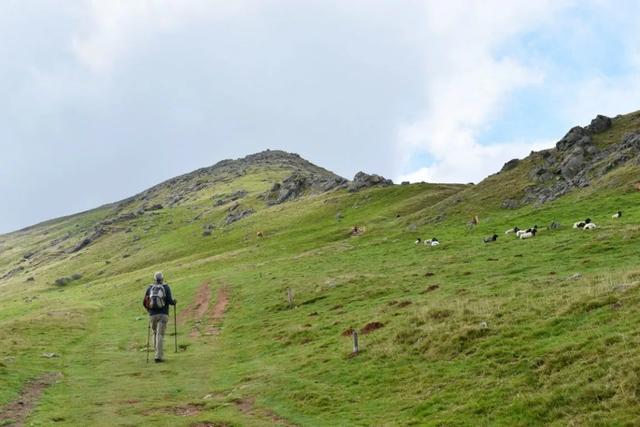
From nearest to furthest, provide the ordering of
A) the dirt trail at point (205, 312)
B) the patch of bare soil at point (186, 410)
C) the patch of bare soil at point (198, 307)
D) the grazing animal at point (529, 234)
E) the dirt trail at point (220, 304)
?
the patch of bare soil at point (186, 410), the dirt trail at point (205, 312), the dirt trail at point (220, 304), the patch of bare soil at point (198, 307), the grazing animal at point (529, 234)

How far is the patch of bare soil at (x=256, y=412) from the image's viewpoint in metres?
18.4

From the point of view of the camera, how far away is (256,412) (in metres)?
19.8

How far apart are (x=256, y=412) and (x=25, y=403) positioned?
30.2ft

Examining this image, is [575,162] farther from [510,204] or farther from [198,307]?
[198,307]

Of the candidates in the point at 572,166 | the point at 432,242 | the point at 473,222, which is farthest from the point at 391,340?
the point at 572,166

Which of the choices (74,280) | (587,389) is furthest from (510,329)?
(74,280)

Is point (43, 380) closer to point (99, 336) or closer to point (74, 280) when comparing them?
point (99, 336)

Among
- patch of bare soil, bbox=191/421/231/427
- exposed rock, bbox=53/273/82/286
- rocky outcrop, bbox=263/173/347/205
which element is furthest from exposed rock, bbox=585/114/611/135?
exposed rock, bbox=53/273/82/286

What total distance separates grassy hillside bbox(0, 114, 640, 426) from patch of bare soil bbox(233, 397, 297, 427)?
13 cm

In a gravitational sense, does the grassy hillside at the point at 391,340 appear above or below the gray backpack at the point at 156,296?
below

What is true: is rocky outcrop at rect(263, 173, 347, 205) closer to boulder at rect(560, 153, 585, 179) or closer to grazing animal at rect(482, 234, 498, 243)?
boulder at rect(560, 153, 585, 179)

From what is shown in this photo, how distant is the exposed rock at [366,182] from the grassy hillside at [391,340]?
73.1 metres

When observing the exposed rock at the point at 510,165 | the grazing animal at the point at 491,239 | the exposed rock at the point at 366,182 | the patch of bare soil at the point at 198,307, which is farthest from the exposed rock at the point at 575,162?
the exposed rock at the point at 366,182

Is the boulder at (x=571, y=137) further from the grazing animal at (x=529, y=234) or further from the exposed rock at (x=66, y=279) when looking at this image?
the exposed rock at (x=66, y=279)
